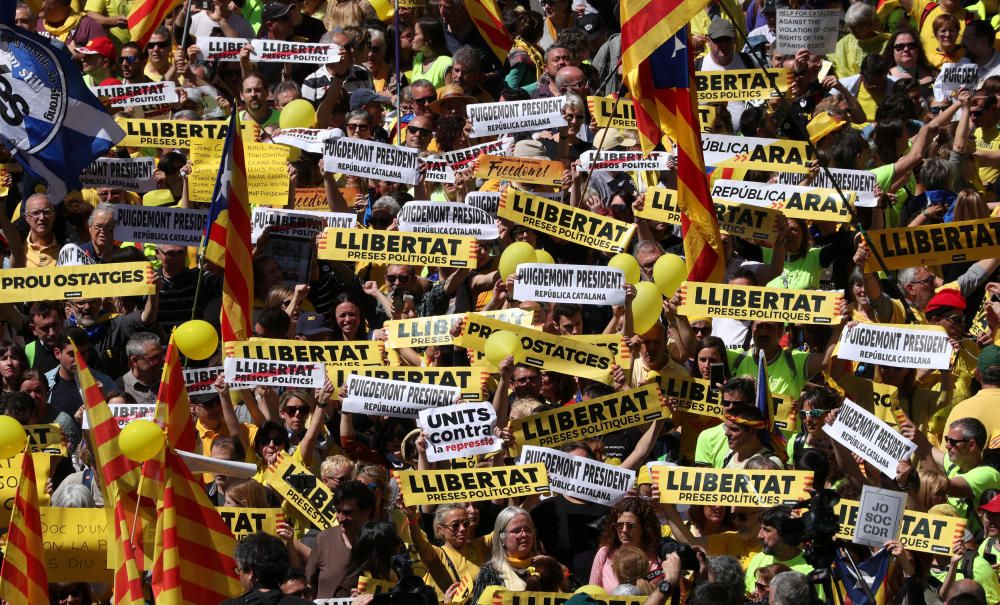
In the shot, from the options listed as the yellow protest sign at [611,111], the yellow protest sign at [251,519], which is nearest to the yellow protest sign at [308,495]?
the yellow protest sign at [251,519]

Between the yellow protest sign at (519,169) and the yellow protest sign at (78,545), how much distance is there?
398cm

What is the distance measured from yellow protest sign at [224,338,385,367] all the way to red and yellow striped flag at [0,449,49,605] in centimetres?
211

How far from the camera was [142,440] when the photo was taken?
9.79m

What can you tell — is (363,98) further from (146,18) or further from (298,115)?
(146,18)

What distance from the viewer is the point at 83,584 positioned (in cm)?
1073

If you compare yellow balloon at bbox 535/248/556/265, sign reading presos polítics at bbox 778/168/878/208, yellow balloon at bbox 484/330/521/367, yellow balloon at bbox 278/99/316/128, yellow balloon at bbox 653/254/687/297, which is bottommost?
yellow balloon at bbox 484/330/521/367

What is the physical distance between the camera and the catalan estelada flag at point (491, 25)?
15.8m

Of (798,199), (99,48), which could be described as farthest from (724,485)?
(99,48)

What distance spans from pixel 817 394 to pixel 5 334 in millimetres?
5348

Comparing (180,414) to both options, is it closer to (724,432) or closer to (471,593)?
(471,593)

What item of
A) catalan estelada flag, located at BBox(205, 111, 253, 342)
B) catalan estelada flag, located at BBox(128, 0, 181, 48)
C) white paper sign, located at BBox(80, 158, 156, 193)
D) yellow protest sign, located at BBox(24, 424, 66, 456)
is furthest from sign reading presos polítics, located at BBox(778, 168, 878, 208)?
catalan estelada flag, located at BBox(128, 0, 181, 48)

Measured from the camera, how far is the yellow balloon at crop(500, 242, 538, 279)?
12.3 metres

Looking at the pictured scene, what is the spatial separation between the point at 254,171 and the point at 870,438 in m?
5.03

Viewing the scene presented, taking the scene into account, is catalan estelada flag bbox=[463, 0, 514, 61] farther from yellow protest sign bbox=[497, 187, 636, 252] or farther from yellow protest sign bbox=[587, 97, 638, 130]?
yellow protest sign bbox=[497, 187, 636, 252]
